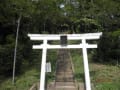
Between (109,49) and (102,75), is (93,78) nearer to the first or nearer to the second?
(102,75)

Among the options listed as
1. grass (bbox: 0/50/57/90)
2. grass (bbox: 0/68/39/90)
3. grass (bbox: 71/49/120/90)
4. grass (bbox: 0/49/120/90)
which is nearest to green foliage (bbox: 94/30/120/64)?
grass (bbox: 71/49/120/90)

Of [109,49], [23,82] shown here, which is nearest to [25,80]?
[23,82]

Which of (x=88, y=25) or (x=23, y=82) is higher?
(x=88, y=25)

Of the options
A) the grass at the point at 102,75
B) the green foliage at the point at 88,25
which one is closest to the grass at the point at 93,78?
the grass at the point at 102,75

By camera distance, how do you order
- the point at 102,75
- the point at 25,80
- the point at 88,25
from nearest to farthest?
1. the point at 25,80
2. the point at 102,75
3. the point at 88,25

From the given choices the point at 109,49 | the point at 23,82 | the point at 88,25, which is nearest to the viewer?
the point at 23,82

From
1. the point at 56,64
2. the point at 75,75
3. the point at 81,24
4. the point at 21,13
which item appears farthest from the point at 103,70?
the point at 81,24

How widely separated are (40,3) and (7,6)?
622 cm

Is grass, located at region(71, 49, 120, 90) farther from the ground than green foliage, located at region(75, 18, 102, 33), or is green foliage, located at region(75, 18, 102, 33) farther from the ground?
green foliage, located at region(75, 18, 102, 33)

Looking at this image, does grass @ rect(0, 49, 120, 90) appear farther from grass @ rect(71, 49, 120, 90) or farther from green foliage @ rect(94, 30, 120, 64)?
Result: green foliage @ rect(94, 30, 120, 64)

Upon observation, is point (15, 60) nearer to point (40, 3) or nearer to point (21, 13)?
point (21, 13)

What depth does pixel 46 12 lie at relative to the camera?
30.0 metres

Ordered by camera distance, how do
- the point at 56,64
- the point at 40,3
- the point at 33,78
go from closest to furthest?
the point at 33,78, the point at 56,64, the point at 40,3

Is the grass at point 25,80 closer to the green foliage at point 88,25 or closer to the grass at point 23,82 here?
the grass at point 23,82
